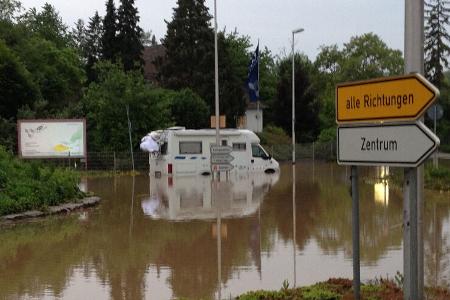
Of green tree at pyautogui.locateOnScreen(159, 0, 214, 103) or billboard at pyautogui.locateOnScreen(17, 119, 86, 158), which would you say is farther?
green tree at pyautogui.locateOnScreen(159, 0, 214, 103)

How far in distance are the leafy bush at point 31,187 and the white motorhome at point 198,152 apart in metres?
12.8

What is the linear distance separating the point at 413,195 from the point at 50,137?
3125 centimetres

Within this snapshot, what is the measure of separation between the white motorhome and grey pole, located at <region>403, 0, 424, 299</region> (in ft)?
86.1

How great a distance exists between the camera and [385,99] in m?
5.50

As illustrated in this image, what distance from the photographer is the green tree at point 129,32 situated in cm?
6488

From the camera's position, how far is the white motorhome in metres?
32.5

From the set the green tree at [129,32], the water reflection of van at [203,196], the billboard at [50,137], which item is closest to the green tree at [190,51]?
the green tree at [129,32]

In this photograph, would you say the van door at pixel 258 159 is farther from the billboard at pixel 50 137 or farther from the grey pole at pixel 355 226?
the grey pole at pixel 355 226

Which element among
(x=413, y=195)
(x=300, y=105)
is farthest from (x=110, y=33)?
(x=413, y=195)

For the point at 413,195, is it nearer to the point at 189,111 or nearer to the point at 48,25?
the point at 189,111

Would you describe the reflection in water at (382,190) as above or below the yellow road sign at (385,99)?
below

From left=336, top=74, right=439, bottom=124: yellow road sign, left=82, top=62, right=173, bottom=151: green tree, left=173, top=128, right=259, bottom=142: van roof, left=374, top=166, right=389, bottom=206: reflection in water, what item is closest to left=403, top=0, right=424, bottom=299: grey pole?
left=336, top=74, right=439, bottom=124: yellow road sign

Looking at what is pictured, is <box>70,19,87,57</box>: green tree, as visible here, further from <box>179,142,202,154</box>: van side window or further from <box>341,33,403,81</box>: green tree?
<box>179,142,202,154</box>: van side window

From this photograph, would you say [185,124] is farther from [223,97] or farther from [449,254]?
[449,254]
